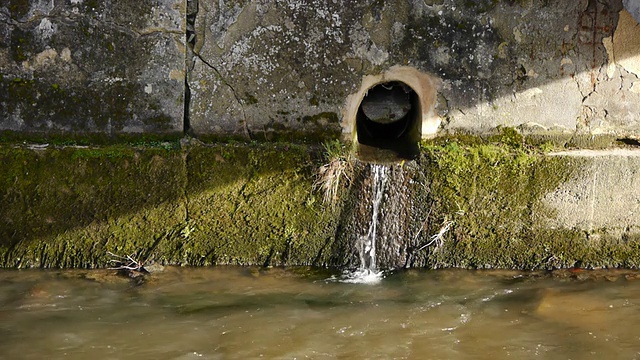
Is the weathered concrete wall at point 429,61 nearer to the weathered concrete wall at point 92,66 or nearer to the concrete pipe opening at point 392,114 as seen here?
the concrete pipe opening at point 392,114

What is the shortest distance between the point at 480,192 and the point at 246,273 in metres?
1.65

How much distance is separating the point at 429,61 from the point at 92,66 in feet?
7.29

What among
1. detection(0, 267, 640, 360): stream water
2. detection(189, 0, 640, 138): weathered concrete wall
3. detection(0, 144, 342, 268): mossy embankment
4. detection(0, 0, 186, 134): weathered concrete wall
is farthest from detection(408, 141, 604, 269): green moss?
detection(0, 0, 186, 134): weathered concrete wall

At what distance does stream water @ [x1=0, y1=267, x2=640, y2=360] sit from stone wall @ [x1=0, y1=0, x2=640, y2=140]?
39.7 inches

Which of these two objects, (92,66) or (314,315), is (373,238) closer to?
(314,315)

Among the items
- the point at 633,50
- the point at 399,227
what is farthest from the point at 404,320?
the point at 633,50

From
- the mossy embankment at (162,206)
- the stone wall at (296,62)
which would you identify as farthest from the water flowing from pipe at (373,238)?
the stone wall at (296,62)

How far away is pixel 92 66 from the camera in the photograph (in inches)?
188

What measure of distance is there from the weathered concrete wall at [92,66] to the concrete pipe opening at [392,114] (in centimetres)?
124

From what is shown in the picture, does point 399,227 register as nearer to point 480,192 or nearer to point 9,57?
point 480,192

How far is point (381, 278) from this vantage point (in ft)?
15.9

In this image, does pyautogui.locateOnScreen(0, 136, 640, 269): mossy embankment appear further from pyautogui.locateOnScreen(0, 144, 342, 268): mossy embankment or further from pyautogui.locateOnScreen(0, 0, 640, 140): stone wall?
pyautogui.locateOnScreen(0, 0, 640, 140): stone wall

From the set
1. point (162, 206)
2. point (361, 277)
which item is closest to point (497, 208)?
point (361, 277)

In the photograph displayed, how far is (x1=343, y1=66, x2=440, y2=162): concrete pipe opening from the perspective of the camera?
4867mm
